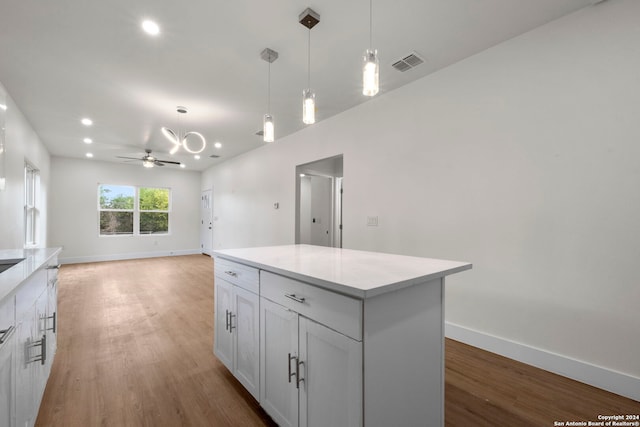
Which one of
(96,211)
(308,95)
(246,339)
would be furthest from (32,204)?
(308,95)

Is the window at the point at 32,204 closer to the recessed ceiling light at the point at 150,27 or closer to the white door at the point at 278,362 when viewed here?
the recessed ceiling light at the point at 150,27

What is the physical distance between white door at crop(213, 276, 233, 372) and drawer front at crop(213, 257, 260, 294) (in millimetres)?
57

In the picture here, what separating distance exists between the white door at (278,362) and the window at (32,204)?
584 centimetres

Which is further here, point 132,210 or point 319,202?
point 132,210

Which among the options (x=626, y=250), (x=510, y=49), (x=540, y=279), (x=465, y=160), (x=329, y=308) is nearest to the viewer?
(x=329, y=308)

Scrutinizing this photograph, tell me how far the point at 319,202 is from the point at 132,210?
18.8 feet

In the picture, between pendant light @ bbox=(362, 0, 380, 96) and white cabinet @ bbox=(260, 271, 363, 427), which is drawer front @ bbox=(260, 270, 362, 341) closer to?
white cabinet @ bbox=(260, 271, 363, 427)

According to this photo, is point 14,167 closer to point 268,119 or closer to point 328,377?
point 268,119

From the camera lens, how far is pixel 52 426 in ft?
5.22

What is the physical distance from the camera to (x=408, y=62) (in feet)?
8.74

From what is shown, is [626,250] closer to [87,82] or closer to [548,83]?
[548,83]

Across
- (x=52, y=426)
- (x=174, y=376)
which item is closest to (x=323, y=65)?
(x=174, y=376)

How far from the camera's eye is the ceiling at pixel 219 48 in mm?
2008

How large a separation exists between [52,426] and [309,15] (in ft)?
10.1
